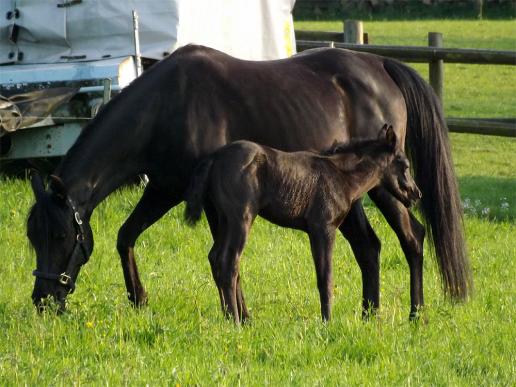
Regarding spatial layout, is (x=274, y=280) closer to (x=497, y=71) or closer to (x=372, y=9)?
(x=497, y=71)

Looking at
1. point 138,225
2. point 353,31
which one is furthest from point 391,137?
point 353,31

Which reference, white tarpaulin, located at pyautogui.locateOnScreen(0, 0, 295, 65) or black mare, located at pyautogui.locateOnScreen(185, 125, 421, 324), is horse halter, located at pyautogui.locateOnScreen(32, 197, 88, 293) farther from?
white tarpaulin, located at pyautogui.locateOnScreen(0, 0, 295, 65)

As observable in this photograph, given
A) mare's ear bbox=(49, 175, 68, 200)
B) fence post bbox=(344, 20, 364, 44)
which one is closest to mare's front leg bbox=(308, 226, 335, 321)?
mare's ear bbox=(49, 175, 68, 200)

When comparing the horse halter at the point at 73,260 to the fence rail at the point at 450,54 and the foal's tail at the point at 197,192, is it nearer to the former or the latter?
the foal's tail at the point at 197,192

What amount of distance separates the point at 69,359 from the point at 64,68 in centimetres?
550

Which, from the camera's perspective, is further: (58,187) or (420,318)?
(420,318)

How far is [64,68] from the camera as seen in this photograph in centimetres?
1082

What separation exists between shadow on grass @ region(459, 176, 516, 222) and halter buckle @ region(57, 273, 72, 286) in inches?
234

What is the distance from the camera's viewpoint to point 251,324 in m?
6.74

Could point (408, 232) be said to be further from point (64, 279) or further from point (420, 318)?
point (64, 279)

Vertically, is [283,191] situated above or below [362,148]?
below

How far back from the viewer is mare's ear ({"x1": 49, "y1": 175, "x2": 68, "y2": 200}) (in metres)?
6.78

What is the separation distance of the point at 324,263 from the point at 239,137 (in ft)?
3.57

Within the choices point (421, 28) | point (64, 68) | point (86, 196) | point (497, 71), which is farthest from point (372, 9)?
point (86, 196)
